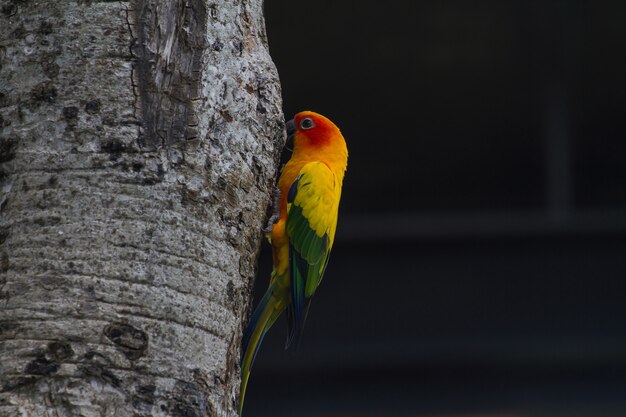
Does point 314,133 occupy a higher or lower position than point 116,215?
lower

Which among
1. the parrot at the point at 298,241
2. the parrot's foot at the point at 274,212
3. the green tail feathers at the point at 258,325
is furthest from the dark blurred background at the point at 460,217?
the parrot's foot at the point at 274,212

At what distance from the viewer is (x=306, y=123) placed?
3756 mm

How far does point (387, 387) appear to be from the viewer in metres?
6.45

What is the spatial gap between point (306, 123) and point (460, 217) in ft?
9.39

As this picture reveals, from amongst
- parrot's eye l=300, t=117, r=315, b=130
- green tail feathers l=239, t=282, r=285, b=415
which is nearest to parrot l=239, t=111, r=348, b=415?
green tail feathers l=239, t=282, r=285, b=415

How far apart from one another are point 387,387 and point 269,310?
3146mm

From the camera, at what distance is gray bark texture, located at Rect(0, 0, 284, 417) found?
225 centimetres

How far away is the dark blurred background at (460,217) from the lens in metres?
6.32

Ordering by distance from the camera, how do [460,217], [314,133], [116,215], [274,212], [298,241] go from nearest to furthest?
[116,215]
[274,212]
[298,241]
[314,133]
[460,217]

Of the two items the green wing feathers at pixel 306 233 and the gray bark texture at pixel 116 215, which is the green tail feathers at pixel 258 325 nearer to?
the green wing feathers at pixel 306 233

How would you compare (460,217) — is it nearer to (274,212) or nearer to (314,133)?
(314,133)

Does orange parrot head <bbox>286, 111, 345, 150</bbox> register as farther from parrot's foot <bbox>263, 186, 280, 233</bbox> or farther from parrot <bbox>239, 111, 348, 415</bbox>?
parrot's foot <bbox>263, 186, 280, 233</bbox>

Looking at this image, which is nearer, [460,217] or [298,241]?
[298,241]

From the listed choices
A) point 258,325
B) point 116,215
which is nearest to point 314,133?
point 258,325
